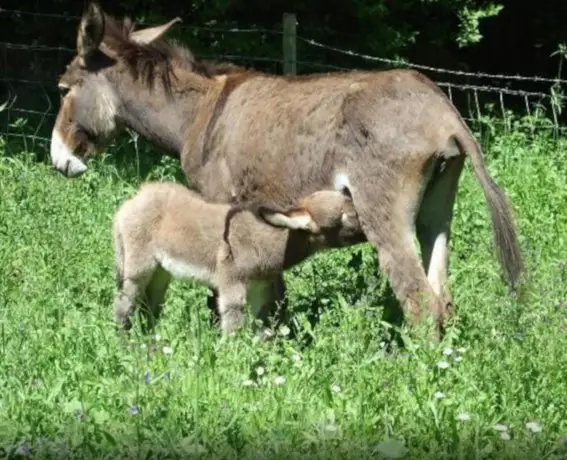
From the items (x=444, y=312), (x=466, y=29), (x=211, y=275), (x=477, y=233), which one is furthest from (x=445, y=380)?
(x=466, y=29)

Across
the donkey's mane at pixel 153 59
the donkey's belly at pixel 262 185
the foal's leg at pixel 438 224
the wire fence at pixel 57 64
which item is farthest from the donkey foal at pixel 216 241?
→ the wire fence at pixel 57 64

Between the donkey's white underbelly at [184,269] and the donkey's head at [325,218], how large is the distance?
1.51 ft

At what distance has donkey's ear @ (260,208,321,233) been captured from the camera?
623 cm

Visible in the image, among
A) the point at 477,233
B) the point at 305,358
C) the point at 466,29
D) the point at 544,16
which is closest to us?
the point at 305,358

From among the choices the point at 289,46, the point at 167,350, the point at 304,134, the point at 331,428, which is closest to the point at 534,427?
the point at 331,428

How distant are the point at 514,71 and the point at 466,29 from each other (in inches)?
82.2

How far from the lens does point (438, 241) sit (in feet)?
22.2

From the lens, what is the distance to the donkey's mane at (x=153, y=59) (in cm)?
757

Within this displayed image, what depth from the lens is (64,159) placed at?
7.89 m

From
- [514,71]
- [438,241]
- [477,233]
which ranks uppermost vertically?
[438,241]

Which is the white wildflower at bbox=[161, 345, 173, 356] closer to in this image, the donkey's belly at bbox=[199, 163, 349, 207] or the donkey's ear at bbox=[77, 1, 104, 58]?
the donkey's belly at bbox=[199, 163, 349, 207]

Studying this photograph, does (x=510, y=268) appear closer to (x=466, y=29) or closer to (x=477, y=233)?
(x=477, y=233)

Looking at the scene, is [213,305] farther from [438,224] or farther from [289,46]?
[289,46]

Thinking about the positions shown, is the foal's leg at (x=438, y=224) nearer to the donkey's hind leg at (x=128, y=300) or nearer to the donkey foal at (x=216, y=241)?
the donkey foal at (x=216, y=241)
